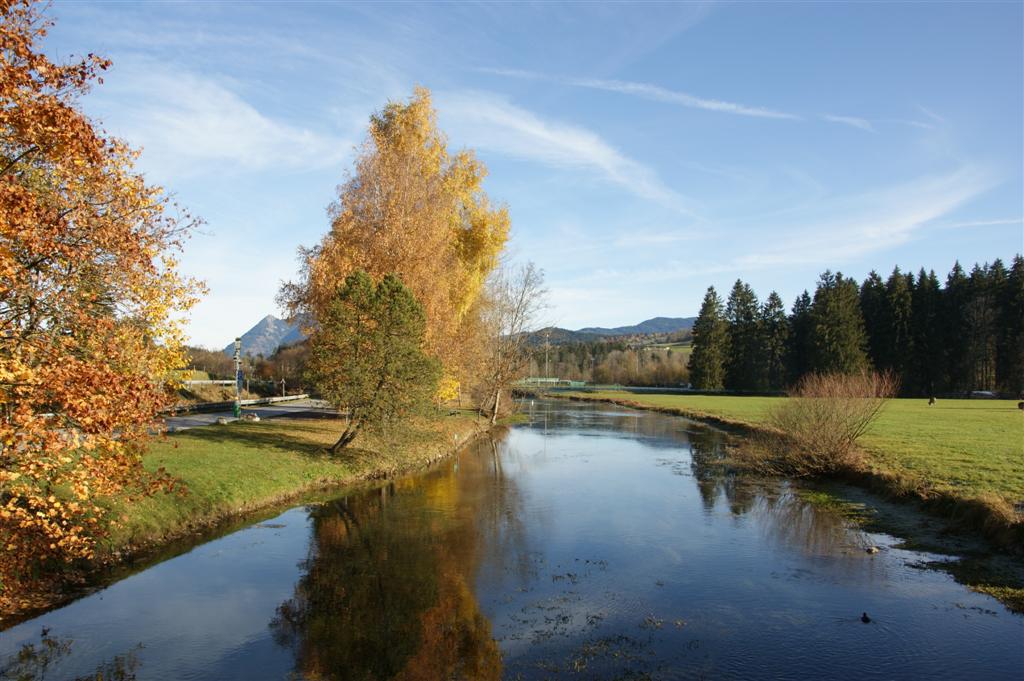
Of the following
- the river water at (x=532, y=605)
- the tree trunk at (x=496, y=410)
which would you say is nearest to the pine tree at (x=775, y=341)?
the tree trunk at (x=496, y=410)

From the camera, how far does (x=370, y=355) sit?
24.3 metres

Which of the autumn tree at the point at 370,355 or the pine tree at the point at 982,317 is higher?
the pine tree at the point at 982,317

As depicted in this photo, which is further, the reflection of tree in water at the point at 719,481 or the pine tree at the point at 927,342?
the pine tree at the point at 927,342

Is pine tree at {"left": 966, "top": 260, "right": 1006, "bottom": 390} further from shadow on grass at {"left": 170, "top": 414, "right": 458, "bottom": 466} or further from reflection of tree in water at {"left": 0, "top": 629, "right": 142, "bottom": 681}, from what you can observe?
reflection of tree in water at {"left": 0, "top": 629, "right": 142, "bottom": 681}

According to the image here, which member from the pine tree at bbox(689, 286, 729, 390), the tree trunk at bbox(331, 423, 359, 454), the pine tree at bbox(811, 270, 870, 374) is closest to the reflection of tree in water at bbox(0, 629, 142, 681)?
the tree trunk at bbox(331, 423, 359, 454)

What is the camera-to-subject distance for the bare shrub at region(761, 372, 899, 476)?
24.6 metres

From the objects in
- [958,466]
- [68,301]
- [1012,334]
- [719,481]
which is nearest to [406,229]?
[719,481]

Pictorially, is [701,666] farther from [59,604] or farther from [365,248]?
[365,248]

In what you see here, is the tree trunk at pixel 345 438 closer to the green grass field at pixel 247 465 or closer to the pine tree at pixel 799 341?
the green grass field at pixel 247 465

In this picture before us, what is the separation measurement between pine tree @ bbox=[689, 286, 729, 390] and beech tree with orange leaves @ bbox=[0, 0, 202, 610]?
96409 mm

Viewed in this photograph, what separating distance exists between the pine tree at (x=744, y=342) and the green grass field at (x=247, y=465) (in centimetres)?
7604

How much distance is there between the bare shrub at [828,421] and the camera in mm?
24609

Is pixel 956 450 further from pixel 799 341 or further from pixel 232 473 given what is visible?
pixel 799 341

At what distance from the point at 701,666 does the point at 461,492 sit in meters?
14.5
